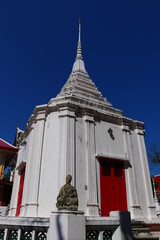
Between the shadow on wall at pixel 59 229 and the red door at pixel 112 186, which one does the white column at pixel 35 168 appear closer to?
the red door at pixel 112 186

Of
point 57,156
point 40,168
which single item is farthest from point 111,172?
point 40,168

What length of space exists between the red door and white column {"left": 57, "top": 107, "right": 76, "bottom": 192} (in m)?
1.61

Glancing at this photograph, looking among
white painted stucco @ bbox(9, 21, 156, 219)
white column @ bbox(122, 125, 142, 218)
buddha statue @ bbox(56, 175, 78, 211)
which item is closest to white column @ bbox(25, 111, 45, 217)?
white painted stucco @ bbox(9, 21, 156, 219)

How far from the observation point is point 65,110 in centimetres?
958

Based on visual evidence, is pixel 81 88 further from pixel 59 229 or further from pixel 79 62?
pixel 59 229

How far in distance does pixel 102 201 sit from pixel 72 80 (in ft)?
28.1

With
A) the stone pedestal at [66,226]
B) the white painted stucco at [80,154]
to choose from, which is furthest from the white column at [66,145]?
the stone pedestal at [66,226]

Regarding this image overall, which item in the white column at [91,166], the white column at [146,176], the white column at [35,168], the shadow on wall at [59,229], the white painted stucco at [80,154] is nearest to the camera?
the shadow on wall at [59,229]

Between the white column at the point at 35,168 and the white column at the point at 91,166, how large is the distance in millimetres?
2227

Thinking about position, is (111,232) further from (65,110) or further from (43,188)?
(65,110)

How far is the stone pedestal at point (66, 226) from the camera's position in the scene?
4.04 meters

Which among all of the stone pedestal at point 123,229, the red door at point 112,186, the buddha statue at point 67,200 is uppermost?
the red door at point 112,186

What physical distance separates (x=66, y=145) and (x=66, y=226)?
4.73m

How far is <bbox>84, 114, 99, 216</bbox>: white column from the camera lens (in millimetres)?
7973
